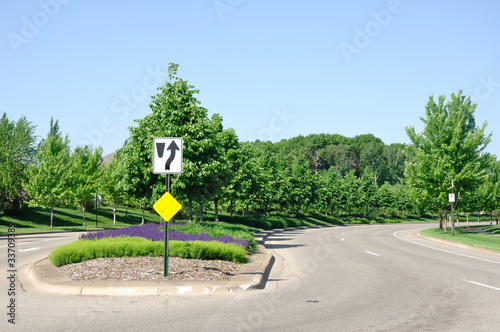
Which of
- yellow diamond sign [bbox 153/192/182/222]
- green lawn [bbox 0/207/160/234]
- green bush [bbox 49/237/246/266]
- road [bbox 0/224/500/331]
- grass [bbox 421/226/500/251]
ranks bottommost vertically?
green lawn [bbox 0/207/160/234]

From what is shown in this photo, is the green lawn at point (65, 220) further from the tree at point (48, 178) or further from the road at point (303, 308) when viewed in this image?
the road at point (303, 308)

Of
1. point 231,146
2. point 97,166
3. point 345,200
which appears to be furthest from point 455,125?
point 345,200

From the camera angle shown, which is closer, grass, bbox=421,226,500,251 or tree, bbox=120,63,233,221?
tree, bbox=120,63,233,221

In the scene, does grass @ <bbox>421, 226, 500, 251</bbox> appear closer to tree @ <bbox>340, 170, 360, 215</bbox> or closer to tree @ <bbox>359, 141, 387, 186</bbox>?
tree @ <bbox>340, 170, 360, 215</bbox>

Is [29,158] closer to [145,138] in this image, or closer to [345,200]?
[145,138]

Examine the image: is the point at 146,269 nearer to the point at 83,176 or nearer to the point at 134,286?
the point at 134,286

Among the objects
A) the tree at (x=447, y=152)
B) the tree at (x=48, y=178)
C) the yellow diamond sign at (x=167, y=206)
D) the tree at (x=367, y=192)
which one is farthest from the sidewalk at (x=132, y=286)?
the tree at (x=367, y=192)

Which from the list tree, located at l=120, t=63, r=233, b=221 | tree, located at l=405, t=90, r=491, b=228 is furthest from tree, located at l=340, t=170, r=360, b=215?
tree, located at l=120, t=63, r=233, b=221

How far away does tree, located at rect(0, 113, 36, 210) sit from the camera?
113ft

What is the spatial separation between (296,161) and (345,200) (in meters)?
16.2

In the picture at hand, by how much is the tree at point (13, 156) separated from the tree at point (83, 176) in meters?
4.20

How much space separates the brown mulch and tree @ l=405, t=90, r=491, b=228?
2473 centimetres

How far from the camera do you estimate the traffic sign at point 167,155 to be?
910 centimetres

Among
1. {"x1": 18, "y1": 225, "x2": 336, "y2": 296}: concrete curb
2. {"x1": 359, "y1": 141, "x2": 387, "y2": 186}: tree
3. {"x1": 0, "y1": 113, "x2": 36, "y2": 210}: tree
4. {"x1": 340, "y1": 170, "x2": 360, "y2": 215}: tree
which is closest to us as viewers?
{"x1": 18, "y1": 225, "x2": 336, "y2": 296}: concrete curb
